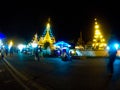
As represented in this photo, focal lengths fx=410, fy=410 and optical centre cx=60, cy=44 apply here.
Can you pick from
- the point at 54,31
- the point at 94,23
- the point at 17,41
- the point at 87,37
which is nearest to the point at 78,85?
the point at 54,31

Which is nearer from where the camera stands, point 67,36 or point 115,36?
point 115,36

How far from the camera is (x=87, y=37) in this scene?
12800 cm

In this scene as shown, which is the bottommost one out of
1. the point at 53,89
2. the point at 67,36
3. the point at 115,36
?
the point at 53,89

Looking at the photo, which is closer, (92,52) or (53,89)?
(53,89)

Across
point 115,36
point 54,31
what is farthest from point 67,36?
point 115,36

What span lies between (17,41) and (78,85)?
125030mm

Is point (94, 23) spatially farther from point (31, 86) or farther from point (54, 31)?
point (31, 86)

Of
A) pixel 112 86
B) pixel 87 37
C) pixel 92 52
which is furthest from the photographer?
pixel 87 37

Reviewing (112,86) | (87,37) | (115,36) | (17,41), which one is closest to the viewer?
(112,86)

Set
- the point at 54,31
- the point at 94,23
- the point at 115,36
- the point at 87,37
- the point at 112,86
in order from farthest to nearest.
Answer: the point at 87,37
the point at 94,23
the point at 54,31
the point at 115,36
the point at 112,86

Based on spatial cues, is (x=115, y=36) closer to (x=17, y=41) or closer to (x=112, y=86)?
(x=112, y=86)

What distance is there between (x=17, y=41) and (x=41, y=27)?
2316cm

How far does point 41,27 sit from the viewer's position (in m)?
119

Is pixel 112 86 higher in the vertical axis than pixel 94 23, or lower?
lower
